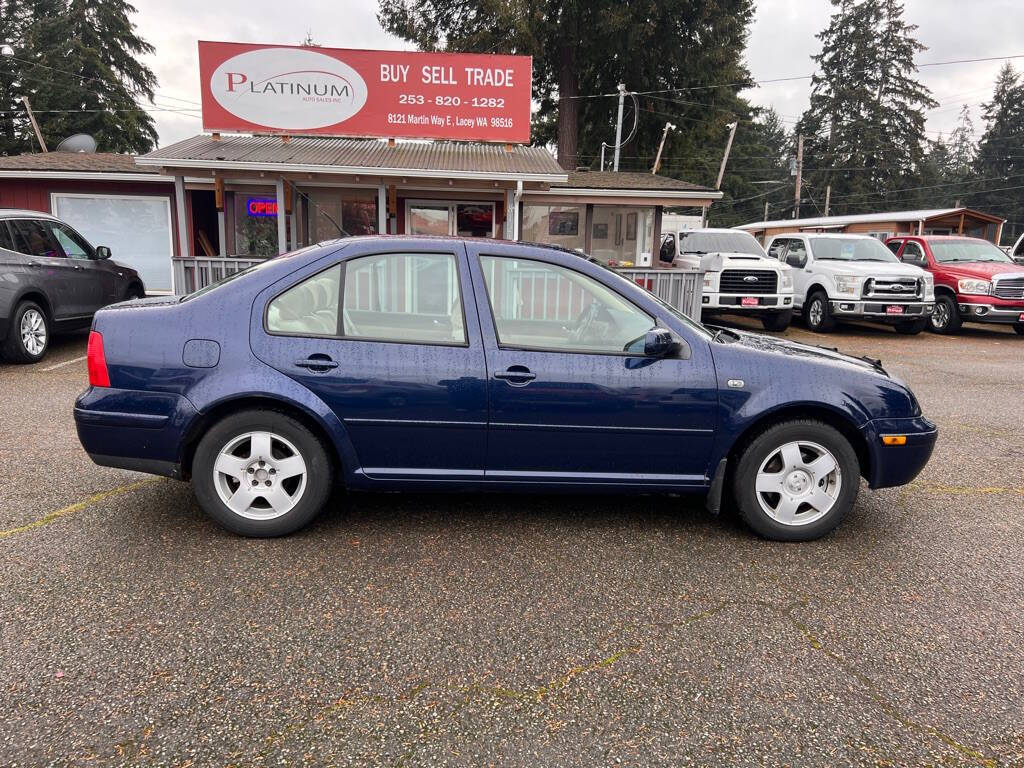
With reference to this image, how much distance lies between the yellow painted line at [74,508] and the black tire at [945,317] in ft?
48.0

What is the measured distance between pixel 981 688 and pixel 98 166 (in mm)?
16136

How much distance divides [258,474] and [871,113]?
2481 inches

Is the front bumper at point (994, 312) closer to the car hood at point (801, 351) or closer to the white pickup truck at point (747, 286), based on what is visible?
the white pickup truck at point (747, 286)

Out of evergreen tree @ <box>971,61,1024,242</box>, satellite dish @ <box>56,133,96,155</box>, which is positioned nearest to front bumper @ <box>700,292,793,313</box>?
satellite dish @ <box>56,133,96,155</box>

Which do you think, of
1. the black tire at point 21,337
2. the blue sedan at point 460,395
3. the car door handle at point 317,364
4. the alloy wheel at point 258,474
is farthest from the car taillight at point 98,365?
the black tire at point 21,337

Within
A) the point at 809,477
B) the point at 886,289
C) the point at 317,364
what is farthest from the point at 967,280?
the point at 317,364

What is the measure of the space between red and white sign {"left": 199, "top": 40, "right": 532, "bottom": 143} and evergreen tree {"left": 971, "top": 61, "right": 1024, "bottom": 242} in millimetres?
64309

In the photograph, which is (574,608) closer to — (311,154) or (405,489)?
(405,489)

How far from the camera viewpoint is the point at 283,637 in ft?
9.27

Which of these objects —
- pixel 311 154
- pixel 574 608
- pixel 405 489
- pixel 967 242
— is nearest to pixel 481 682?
pixel 574 608

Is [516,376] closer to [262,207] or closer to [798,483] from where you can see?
[798,483]

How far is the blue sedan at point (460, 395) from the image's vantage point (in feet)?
11.8

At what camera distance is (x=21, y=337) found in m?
8.26

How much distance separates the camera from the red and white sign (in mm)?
12344
